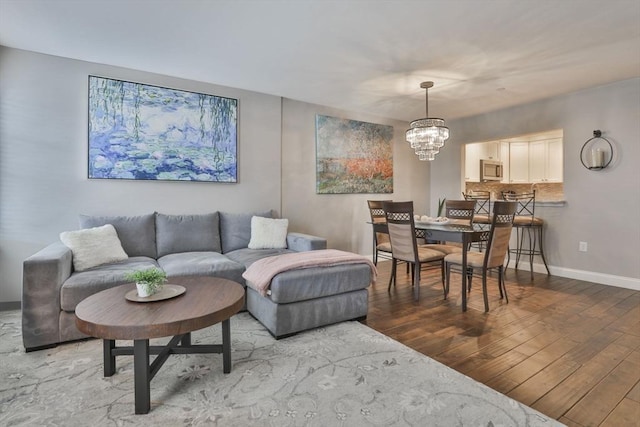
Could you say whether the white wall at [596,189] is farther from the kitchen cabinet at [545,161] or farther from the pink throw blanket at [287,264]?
the pink throw blanket at [287,264]

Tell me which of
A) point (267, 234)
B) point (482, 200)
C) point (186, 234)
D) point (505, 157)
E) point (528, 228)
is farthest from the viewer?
point (505, 157)

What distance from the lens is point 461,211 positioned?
14.1ft

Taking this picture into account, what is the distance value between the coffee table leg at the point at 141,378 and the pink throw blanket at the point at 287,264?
3.12 ft

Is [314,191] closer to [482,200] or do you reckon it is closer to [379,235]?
[379,235]

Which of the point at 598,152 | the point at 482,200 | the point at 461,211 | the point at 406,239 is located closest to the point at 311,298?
the point at 406,239

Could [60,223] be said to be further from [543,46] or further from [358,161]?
[543,46]

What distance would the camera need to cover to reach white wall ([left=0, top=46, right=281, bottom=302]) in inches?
116

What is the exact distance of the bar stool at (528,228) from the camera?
4.32 meters

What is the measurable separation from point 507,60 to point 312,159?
2594mm

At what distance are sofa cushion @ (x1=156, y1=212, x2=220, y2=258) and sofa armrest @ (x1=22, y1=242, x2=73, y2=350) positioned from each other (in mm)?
1094

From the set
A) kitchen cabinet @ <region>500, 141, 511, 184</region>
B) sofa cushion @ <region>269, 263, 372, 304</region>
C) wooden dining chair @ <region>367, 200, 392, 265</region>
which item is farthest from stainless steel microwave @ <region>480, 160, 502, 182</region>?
sofa cushion @ <region>269, 263, 372, 304</region>

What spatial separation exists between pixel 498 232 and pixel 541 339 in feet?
3.18

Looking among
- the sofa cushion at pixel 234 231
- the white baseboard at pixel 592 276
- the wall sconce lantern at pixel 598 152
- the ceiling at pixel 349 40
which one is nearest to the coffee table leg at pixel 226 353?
the sofa cushion at pixel 234 231

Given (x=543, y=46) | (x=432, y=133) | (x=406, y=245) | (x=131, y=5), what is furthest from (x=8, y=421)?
(x=543, y=46)
